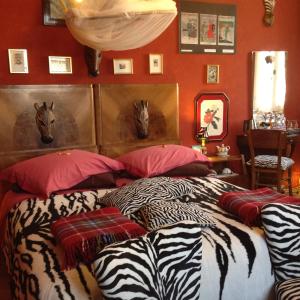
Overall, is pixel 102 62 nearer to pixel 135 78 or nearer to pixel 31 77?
pixel 135 78

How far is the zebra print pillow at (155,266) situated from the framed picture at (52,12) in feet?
8.18

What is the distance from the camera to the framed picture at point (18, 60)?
128 inches

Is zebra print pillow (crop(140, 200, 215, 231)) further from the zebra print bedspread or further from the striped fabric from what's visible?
the striped fabric

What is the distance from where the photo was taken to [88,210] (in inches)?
93.5

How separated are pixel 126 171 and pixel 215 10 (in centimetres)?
A: 212

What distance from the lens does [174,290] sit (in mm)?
1522

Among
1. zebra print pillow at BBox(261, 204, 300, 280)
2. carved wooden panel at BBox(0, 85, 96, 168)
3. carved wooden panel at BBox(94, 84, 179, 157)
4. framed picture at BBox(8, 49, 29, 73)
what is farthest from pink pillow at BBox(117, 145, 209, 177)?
zebra print pillow at BBox(261, 204, 300, 280)

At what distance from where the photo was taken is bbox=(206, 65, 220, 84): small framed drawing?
161 inches

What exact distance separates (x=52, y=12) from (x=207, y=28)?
1.68m

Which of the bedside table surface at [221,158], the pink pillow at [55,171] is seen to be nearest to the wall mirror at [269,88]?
the bedside table surface at [221,158]

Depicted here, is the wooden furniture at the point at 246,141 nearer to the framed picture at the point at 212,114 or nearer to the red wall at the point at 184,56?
the red wall at the point at 184,56

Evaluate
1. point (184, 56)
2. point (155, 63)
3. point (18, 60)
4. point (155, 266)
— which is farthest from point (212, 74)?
point (155, 266)

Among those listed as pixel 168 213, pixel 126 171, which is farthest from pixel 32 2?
pixel 168 213

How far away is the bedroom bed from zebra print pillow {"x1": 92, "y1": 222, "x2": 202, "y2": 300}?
0.05 meters
